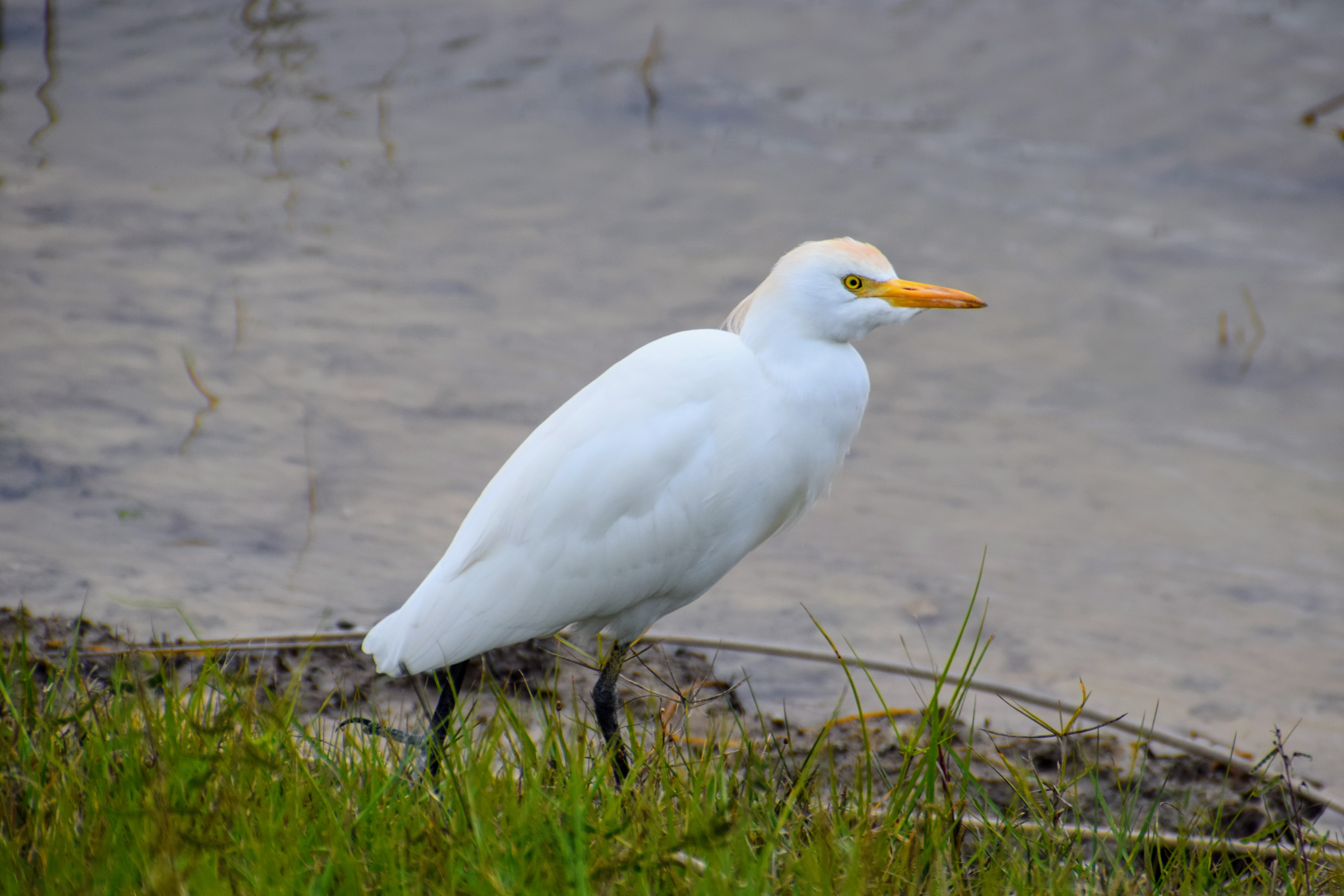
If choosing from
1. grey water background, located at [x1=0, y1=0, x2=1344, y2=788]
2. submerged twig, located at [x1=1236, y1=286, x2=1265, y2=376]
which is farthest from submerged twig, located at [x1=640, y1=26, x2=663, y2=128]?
submerged twig, located at [x1=1236, y1=286, x2=1265, y2=376]

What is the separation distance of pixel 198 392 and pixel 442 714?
10.00 feet

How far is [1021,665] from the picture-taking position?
4.20m

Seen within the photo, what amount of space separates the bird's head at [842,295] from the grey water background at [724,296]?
125 centimetres

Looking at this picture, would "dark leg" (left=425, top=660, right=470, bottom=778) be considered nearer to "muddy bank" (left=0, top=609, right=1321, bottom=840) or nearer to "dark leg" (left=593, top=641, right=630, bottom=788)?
"muddy bank" (left=0, top=609, right=1321, bottom=840)

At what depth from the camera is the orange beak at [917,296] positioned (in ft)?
9.23

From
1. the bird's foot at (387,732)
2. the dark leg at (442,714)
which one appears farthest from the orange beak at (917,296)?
the bird's foot at (387,732)

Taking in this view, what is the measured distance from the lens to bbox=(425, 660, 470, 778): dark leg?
2301mm

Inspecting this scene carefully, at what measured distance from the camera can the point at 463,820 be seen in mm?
2059

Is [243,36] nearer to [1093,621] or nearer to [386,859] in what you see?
[1093,621]

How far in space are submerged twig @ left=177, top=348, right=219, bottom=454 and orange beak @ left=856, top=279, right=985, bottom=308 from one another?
10.4ft

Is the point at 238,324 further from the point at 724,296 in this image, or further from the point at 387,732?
the point at 387,732

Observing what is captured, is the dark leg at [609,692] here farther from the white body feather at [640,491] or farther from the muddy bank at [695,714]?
the white body feather at [640,491]

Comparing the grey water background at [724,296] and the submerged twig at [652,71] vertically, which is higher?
the submerged twig at [652,71]

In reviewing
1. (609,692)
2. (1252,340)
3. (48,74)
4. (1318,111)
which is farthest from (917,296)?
(48,74)
